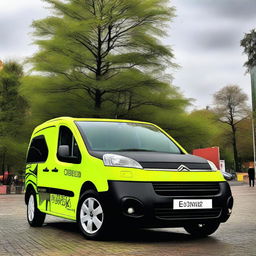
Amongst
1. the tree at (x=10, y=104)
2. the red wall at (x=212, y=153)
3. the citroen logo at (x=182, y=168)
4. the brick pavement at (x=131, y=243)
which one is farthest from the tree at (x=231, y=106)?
the citroen logo at (x=182, y=168)

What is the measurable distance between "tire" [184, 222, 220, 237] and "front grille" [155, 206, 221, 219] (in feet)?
1.88

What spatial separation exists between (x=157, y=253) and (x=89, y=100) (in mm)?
29138

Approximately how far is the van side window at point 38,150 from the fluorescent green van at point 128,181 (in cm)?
47

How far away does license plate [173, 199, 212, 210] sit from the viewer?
6.59 meters

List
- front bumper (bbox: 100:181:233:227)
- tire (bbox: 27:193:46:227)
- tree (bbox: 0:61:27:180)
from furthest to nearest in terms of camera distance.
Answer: tree (bbox: 0:61:27:180)
tire (bbox: 27:193:46:227)
front bumper (bbox: 100:181:233:227)

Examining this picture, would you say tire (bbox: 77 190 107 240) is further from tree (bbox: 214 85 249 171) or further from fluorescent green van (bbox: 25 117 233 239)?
tree (bbox: 214 85 249 171)

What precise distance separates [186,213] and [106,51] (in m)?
29.5

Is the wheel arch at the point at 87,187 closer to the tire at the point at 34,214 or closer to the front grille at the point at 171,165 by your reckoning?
the front grille at the point at 171,165

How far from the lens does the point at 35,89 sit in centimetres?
3369

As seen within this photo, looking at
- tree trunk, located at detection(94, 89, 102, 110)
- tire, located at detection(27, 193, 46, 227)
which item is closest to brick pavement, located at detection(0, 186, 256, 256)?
tire, located at detection(27, 193, 46, 227)

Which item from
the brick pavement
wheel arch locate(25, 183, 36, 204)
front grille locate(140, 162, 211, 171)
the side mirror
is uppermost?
the side mirror

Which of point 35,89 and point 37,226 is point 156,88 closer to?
point 35,89

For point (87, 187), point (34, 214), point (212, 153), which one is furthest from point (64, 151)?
point (212, 153)

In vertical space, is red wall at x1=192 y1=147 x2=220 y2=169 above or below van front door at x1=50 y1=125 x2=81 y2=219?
above
